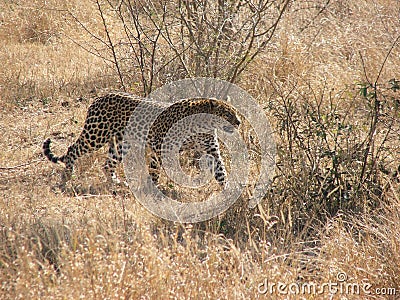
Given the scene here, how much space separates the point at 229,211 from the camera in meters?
5.43

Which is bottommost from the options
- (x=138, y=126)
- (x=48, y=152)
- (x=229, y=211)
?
(x=229, y=211)

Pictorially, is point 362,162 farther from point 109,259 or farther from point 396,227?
point 109,259

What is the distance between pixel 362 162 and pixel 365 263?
58.1 inches

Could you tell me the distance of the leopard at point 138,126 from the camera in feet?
21.6

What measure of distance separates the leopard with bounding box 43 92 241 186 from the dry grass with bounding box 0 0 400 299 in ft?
0.78

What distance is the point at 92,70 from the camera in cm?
995

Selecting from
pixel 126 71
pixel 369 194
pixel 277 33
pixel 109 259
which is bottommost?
pixel 109 259

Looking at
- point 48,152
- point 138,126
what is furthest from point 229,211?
point 48,152

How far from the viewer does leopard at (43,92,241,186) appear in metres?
6.59

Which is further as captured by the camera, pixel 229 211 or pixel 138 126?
pixel 138 126

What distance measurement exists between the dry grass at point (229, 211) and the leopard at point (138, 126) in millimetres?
238

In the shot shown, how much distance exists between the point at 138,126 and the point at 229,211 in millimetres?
1676

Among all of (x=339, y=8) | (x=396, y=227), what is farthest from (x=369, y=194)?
(x=339, y=8)

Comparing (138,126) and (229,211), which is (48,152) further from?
(229,211)
